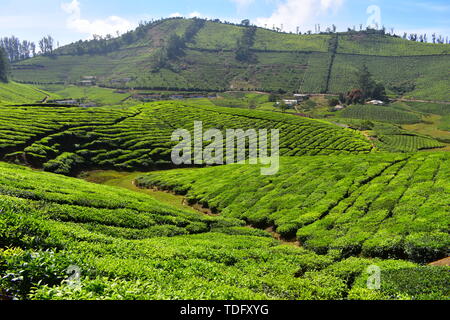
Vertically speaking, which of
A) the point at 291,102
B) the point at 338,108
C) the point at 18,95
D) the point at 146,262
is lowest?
the point at 146,262

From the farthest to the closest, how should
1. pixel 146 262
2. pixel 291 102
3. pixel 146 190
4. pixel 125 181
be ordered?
pixel 291 102
pixel 125 181
pixel 146 190
pixel 146 262

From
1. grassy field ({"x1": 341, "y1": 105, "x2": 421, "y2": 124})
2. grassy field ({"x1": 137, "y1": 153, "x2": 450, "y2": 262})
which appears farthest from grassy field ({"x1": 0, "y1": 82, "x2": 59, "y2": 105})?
grassy field ({"x1": 341, "y1": 105, "x2": 421, "y2": 124})

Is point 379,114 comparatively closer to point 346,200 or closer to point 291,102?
point 291,102

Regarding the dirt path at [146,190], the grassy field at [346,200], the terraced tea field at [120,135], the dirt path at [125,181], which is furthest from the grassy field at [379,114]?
the dirt path at [146,190]

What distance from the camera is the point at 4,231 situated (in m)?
13.2

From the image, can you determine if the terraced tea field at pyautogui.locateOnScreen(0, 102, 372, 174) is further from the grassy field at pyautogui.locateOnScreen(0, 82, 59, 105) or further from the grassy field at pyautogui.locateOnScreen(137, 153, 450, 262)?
the grassy field at pyautogui.locateOnScreen(0, 82, 59, 105)

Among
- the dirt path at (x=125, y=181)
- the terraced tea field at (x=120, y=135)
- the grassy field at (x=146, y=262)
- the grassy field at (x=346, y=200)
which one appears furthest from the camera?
the terraced tea field at (x=120, y=135)

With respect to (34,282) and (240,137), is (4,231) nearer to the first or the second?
(34,282)

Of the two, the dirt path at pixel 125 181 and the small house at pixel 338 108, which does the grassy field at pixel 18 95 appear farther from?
the small house at pixel 338 108

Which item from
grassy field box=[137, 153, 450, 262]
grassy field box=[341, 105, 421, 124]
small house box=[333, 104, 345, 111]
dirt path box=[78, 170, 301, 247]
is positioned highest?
small house box=[333, 104, 345, 111]

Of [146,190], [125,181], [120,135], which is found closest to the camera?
[146,190]

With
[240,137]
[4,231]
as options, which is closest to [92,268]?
[4,231]

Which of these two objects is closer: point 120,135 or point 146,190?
point 146,190

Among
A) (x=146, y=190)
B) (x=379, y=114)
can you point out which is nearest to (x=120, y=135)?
(x=146, y=190)
